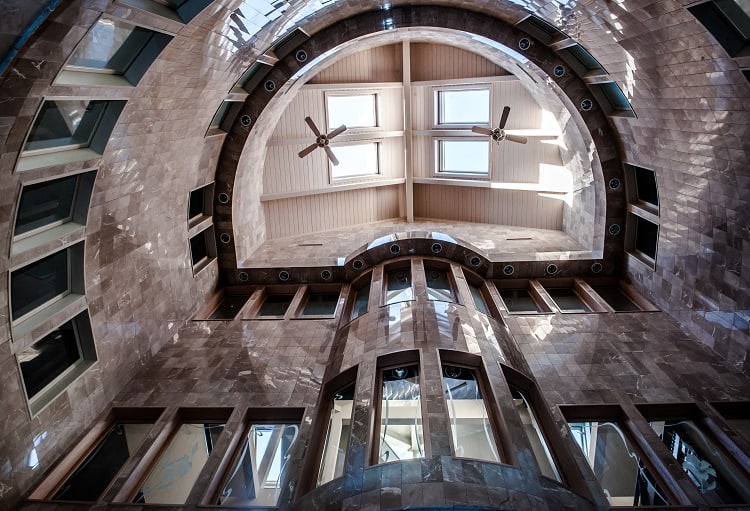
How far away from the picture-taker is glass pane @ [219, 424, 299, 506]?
7094 mm

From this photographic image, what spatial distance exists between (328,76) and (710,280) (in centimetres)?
1225

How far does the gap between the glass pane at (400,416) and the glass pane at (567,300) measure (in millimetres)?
5782

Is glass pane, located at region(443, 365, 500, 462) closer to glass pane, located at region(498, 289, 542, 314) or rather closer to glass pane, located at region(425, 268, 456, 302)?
glass pane, located at region(425, 268, 456, 302)

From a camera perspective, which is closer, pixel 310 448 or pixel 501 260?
pixel 310 448

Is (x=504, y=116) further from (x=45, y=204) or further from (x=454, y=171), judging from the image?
(x=45, y=204)

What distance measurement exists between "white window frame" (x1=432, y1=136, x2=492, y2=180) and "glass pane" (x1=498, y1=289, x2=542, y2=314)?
195 inches

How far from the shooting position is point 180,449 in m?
7.96

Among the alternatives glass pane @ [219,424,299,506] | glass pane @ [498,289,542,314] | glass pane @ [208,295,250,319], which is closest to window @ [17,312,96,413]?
glass pane @ [219,424,299,506]

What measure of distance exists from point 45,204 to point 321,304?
7.17m

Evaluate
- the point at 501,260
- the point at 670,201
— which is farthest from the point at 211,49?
the point at 670,201

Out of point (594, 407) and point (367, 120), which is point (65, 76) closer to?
point (594, 407)

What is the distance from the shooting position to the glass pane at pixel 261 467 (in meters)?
7.09

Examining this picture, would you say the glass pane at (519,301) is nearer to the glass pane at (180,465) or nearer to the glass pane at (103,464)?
the glass pane at (180,465)

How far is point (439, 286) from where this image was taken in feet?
39.0
